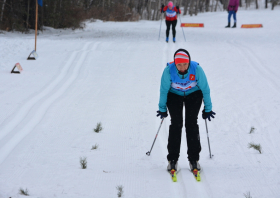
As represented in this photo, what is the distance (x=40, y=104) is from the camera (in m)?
7.77

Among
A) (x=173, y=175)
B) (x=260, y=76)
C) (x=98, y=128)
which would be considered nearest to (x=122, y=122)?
(x=98, y=128)

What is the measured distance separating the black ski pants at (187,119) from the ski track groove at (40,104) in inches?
103

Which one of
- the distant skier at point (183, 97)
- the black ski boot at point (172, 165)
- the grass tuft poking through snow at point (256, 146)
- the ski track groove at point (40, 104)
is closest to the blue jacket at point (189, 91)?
the distant skier at point (183, 97)

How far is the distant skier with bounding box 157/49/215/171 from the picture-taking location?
427 centimetres

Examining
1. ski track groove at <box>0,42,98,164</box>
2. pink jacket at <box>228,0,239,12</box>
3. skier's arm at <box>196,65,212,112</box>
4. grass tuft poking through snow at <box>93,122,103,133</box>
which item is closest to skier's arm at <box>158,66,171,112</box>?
skier's arm at <box>196,65,212,112</box>

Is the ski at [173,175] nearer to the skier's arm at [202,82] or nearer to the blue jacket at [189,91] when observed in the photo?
the blue jacket at [189,91]

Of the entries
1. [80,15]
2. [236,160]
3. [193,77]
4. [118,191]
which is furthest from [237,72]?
[80,15]

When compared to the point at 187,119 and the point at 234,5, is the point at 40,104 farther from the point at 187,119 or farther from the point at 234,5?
the point at 234,5

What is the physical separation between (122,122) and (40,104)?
7.11 ft

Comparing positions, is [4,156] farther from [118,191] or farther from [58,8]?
[58,8]

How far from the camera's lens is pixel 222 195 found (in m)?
4.02

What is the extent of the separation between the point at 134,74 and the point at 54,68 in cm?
267

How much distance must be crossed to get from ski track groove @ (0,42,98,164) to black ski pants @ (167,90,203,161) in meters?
2.61

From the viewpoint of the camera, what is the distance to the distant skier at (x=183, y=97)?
14.0 ft
